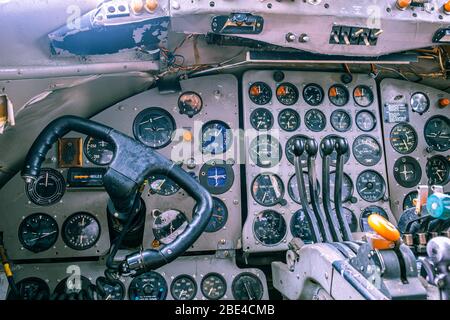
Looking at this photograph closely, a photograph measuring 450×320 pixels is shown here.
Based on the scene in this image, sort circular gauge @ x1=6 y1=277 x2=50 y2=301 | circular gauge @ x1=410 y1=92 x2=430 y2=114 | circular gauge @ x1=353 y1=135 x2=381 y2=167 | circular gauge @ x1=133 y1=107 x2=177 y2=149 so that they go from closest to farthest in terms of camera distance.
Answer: circular gauge @ x1=6 y1=277 x2=50 y2=301
circular gauge @ x1=133 y1=107 x2=177 y2=149
circular gauge @ x1=353 y1=135 x2=381 y2=167
circular gauge @ x1=410 y1=92 x2=430 y2=114

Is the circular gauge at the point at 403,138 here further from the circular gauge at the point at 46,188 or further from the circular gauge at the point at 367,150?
the circular gauge at the point at 46,188

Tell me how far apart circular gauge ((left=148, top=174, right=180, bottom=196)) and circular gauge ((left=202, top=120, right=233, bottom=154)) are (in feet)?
1.30

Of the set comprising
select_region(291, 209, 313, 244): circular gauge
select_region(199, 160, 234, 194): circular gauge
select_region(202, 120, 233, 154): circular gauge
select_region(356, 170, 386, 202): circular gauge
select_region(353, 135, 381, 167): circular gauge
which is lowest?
select_region(291, 209, 313, 244): circular gauge

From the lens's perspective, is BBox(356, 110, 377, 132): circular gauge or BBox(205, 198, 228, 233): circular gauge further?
BBox(356, 110, 377, 132): circular gauge

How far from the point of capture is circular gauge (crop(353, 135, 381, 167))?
3.70m

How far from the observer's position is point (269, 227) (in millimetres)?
3412

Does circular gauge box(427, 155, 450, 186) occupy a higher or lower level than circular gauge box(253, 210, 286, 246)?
higher

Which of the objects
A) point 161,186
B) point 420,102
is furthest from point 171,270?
point 420,102

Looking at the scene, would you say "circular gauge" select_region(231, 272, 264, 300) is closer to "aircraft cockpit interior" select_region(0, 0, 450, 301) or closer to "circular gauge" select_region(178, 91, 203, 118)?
"aircraft cockpit interior" select_region(0, 0, 450, 301)

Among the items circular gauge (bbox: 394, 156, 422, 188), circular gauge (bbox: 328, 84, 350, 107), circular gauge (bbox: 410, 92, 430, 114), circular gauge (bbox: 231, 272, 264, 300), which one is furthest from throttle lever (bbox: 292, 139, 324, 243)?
circular gauge (bbox: 410, 92, 430, 114)

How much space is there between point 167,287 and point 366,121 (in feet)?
6.99
